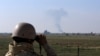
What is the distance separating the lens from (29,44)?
2227 millimetres

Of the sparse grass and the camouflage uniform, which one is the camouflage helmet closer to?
the camouflage uniform

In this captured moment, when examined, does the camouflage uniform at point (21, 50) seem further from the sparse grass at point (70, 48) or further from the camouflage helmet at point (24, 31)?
the sparse grass at point (70, 48)

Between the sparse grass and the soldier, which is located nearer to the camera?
the soldier

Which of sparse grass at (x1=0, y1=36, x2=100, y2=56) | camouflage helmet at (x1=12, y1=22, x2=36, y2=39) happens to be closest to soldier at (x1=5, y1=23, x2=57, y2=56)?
camouflage helmet at (x1=12, y1=22, x2=36, y2=39)

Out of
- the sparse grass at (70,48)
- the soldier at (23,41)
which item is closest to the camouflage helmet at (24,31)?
the soldier at (23,41)

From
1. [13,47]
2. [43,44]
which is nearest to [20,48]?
[13,47]

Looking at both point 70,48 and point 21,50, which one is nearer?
point 21,50

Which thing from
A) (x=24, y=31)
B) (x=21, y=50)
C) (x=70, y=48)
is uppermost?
(x=24, y=31)

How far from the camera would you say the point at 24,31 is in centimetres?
220

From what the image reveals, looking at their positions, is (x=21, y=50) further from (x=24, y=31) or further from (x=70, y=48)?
(x=70, y=48)

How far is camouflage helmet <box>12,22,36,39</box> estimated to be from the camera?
220 cm

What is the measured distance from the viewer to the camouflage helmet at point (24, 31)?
2.20 metres

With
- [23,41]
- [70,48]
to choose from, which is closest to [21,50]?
[23,41]

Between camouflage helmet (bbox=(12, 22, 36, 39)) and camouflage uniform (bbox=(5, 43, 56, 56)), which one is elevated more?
camouflage helmet (bbox=(12, 22, 36, 39))
